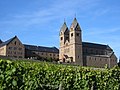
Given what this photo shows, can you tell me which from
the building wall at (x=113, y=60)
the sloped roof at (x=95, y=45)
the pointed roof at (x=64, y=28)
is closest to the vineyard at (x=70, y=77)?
the building wall at (x=113, y=60)

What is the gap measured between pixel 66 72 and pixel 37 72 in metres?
3.94

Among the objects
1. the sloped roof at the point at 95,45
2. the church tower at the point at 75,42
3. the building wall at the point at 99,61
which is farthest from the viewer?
the sloped roof at the point at 95,45

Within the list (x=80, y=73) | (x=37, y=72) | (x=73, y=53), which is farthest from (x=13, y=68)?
(x=73, y=53)

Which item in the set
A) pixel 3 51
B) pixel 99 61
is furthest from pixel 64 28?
pixel 3 51

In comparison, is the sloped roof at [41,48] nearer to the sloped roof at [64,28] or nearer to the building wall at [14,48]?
the sloped roof at [64,28]

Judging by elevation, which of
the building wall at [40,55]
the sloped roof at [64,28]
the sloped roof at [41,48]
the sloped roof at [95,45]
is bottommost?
the building wall at [40,55]

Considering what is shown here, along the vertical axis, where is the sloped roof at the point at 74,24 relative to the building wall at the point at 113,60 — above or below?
above

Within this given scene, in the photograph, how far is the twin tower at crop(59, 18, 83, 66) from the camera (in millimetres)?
122188

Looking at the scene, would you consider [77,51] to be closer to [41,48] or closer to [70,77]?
[41,48]

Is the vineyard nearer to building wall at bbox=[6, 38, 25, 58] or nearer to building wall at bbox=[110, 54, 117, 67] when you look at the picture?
building wall at bbox=[6, 38, 25, 58]

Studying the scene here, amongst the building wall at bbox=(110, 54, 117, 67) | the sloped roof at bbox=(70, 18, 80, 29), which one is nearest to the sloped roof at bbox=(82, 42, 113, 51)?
the building wall at bbox=(110, 54, 117, 67)

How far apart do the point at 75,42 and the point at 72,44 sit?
1.55 meters

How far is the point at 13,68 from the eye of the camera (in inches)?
423

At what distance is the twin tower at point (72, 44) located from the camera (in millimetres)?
122188
